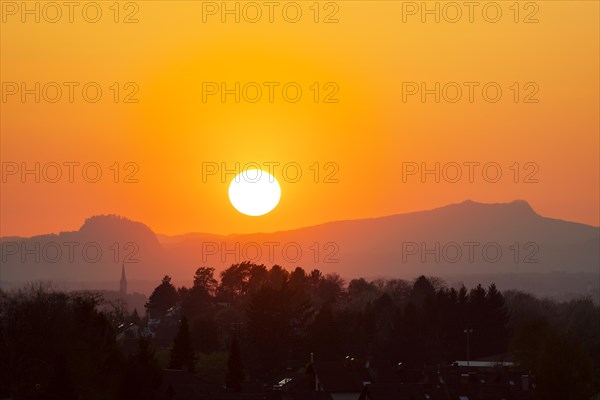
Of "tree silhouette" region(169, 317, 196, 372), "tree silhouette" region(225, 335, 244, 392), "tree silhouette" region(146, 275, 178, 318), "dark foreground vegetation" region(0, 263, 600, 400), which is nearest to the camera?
"dark foreground vegetation" region(0, 263, 600, 400)

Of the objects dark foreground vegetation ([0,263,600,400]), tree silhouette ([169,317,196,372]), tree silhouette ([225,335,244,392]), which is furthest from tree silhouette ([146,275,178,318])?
tree silhouette ([225,335,244,392])

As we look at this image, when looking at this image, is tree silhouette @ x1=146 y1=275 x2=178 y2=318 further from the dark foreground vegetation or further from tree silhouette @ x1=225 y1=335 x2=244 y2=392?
tree silhouette @ x1=225 y1=335 x2=244 y2=392

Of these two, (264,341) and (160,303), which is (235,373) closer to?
(264,341)

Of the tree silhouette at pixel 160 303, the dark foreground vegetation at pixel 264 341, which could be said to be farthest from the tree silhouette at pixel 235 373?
the tree silhouette at pixel 160 303

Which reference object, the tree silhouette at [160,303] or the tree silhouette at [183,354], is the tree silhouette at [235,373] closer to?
the tree silhouette at [183,354]

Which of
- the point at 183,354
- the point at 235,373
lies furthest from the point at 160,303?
the point at 235,373

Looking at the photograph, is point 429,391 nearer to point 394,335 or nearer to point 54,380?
point 54,380

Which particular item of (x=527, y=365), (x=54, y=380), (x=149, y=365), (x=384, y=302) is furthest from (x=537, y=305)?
(x=54, y=380)

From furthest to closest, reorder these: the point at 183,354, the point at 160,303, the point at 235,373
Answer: the point at 160,303
the point at 183,354
the point at 235,373
